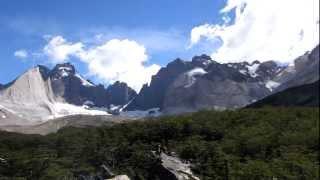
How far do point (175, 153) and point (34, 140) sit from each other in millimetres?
41305

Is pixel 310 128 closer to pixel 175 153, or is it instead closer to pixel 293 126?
pixel 293 126

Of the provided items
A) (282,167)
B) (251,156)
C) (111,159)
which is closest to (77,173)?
(111,159)

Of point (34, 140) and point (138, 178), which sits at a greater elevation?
point (34, 140)

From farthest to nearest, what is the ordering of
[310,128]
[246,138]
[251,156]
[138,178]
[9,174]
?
1. [310,128]
2. [246,138]
3. [251,156]
4. [138,178]
5. [9,174]

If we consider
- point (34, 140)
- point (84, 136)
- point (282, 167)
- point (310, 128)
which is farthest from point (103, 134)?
point (282, 167)

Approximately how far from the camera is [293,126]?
460ft

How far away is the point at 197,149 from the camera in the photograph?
11112cm

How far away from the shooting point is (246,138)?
409ft

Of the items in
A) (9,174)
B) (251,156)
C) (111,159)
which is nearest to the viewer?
(9,174)

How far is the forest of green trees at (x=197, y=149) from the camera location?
91.9 metres

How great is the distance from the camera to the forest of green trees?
91875 millimetres

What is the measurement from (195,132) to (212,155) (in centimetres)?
2867

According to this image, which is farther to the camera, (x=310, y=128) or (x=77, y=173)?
(x=310, y=128)

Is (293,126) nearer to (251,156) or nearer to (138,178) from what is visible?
(251,156)
